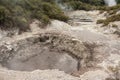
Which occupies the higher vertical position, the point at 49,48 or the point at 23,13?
the point at 23,13

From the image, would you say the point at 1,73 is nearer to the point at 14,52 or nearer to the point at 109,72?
the point at 14,52

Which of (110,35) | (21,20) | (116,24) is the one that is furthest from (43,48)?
(116,24)

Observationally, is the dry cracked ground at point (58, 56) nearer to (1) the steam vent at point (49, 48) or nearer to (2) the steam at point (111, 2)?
(1) the steam vent at point (49, 48)

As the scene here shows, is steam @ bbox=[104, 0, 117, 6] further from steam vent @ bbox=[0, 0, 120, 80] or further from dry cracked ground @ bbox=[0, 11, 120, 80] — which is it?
dry cracked ground @ bbox=[0, 11, 120, 80]

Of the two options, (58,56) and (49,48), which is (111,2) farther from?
(58,56)

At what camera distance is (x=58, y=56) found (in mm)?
18312

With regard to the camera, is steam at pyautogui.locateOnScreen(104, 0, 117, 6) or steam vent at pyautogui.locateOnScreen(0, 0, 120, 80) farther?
steam at pyautogui.locateOnScreen(104, 0, 117, 6)

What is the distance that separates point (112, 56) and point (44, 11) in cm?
969

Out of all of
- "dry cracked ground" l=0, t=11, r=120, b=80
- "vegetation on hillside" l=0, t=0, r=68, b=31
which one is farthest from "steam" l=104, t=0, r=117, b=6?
"dry cracked ground" l=0, t=11, r=120, b=80

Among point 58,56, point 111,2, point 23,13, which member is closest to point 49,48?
point 58,56

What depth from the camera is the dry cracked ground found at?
1576cm

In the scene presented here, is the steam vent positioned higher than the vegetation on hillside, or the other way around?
the vegetation on hillside

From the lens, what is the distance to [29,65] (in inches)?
692

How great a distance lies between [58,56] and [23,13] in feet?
20.4
